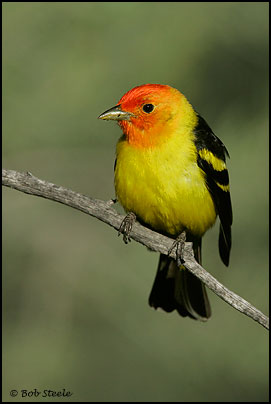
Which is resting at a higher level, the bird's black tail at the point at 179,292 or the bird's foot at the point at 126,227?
the bird's foot at the point at 126,227

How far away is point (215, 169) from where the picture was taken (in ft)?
17.2

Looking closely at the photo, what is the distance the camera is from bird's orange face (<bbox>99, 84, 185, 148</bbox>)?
5.10 metres

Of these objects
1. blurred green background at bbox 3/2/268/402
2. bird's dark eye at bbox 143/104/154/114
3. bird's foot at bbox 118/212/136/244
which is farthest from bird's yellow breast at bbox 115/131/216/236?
blurred green background at bbox 3/2/268/402

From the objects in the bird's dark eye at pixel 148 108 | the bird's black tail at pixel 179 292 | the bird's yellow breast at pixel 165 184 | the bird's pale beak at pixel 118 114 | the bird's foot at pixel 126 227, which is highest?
the bird's dark eye at pixel 148 108

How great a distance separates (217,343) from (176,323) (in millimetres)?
485

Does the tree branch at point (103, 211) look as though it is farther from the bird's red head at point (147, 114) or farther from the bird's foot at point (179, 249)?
the bird's red head at point (147, 114)

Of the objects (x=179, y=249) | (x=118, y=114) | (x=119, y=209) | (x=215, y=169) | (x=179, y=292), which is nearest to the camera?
(x=179, y=249)

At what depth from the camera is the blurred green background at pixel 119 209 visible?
6.91 m

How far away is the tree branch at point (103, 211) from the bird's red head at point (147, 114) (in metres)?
0.66

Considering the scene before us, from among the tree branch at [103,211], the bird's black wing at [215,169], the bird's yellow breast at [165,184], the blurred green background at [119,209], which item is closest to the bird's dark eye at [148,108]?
the bird's yellow breast at [165,184]

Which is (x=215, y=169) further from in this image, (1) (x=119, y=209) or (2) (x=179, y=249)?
(1) (x=119, y=209)

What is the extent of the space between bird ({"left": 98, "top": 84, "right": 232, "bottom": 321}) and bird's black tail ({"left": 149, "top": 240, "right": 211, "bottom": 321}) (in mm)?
637

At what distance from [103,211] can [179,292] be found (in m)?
1.62

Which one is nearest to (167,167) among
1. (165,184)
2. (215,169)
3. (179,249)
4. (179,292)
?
(165,184)
